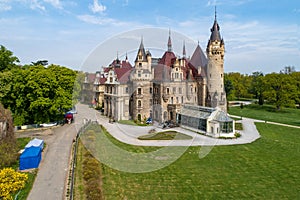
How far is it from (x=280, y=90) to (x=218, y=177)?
44671 millimetres

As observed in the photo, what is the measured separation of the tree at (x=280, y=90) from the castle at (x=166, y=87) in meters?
23.4

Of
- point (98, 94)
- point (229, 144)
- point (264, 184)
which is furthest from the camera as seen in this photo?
point (98, 94)

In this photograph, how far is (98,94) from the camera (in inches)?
1793

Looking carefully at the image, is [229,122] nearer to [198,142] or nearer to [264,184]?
[198,142]

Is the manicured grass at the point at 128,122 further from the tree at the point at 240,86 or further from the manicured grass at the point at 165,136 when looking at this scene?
the tree at the point at 240,86

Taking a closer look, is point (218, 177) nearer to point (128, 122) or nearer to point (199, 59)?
point (128, 122)

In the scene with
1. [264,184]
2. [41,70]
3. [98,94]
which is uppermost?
[41,70]

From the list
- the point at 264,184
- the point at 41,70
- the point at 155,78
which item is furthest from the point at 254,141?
the point at 41,70

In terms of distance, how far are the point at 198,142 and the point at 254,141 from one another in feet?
21.5

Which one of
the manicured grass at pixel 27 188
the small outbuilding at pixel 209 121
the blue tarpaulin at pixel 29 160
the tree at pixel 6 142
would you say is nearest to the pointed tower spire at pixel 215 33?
the small outbuilding at pixel 209 121

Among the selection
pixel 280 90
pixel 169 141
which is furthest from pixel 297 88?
pixel 169 141

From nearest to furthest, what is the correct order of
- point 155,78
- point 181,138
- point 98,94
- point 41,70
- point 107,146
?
point 107,146
point 181,138
point 41,70
point 155,78
point 98,94

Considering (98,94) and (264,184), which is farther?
(98,94)

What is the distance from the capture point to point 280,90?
52.0m
